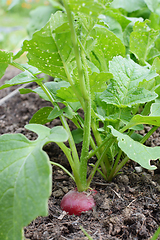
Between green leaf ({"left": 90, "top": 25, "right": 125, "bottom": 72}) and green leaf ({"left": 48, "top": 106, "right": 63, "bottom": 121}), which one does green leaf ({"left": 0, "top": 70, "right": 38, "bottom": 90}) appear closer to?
green leaf ({"left": 48, "top": 106, "right": 63, "bottom": 121})

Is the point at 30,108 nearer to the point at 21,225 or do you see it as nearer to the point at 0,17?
the point at 21,225

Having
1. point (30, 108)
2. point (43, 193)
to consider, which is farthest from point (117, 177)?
point (30, 108)

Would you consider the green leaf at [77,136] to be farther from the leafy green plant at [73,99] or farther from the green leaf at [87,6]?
the green leaf at [87,6]

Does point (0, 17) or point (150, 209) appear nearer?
point (150, 209)

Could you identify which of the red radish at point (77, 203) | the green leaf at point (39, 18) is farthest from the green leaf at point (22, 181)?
the green leaf at point (39, 18)

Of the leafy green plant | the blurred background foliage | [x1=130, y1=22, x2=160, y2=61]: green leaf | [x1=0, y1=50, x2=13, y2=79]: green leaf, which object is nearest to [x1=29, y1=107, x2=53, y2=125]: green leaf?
the leafy green plant

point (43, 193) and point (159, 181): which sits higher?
point (43, 193)

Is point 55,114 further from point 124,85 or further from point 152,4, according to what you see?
point 152,4
